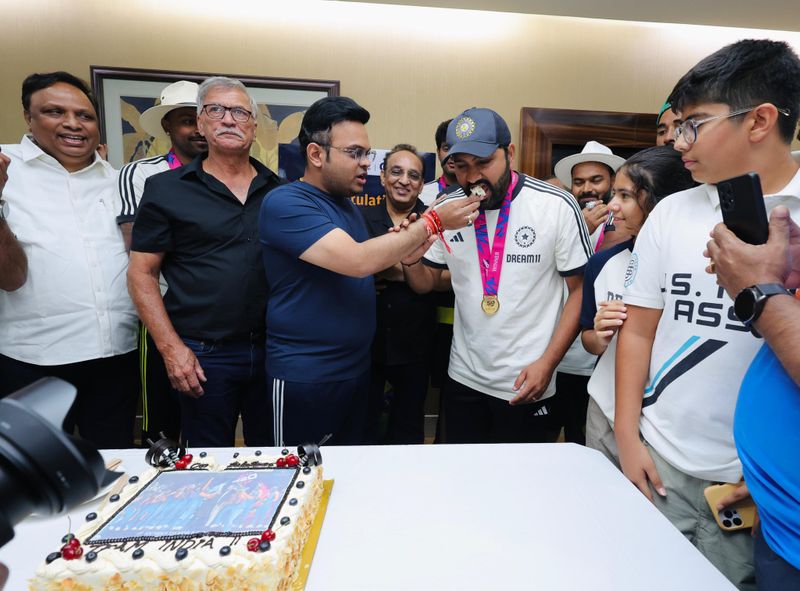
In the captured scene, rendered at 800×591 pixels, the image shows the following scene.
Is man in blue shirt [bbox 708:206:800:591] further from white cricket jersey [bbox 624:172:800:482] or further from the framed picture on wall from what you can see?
the framed picture on wall

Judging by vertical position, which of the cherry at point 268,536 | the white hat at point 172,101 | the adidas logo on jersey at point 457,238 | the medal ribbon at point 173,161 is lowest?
the cherry at point 268,536

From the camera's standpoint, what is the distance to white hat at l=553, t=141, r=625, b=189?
2578 mm

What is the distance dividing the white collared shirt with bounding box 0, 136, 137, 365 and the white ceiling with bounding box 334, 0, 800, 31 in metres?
2.41

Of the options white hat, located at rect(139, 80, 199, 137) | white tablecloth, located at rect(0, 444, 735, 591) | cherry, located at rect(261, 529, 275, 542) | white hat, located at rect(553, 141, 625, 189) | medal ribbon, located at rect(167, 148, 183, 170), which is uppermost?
white hat, located at rect(139, 80, 199, 137)

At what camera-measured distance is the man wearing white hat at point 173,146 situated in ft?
6.73

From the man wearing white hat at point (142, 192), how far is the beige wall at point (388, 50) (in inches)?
34.2

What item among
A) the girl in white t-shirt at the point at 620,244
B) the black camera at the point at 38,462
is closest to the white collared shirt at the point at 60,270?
the black camera at the point at 38,462

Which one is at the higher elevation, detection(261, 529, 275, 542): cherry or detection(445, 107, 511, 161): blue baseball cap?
detection(445, 107, 511, 161): blue baseball cap

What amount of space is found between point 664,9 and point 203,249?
3.45 metres

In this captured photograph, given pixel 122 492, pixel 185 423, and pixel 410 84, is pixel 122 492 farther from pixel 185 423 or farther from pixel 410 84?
pixel 410 84

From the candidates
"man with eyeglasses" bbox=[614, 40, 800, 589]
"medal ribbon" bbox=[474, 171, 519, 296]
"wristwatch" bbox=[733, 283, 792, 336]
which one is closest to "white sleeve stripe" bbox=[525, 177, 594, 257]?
"medal ribbon" bbox=[474, 171, 519, 296]

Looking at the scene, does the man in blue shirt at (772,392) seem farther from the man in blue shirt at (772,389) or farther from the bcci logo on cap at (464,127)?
the bcci logo on cap at (464,127)

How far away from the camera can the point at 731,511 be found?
3.63 ft

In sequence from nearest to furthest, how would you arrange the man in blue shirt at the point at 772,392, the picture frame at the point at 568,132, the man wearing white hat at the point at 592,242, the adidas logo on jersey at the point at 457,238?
the man in blue shirt at the point at 772,392
the adidas logo on jersey at the point at 457,238
the man wearing white hat at the point at 592,242
the picture frame at the point at 568,132
